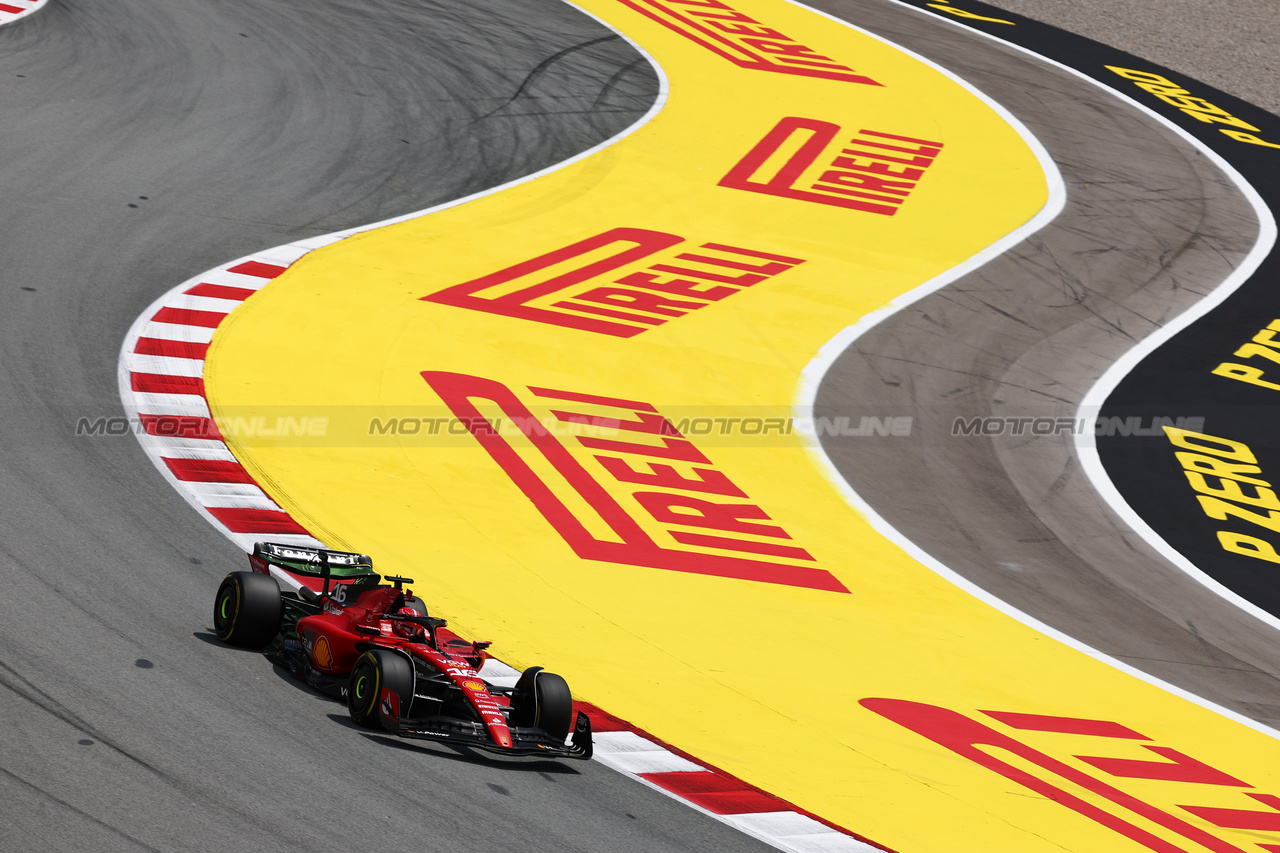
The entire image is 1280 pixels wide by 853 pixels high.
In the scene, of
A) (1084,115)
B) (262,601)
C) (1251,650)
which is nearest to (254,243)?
(262,601)

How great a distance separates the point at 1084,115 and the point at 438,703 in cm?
2097

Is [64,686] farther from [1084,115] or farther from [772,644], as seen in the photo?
[1084,115]

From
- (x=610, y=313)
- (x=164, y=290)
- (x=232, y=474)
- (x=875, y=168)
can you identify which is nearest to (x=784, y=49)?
(x=875, y=168)

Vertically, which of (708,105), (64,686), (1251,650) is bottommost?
(1251,650)

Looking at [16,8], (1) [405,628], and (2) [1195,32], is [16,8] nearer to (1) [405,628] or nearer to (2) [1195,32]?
(1) [405,628]

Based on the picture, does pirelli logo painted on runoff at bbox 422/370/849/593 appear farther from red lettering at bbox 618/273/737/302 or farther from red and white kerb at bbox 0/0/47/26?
red and white kerb at bbox 0/0/47/26

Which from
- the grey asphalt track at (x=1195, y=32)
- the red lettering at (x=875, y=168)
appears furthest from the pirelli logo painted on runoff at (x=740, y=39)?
the grey asphalt track at (x=1195, y=32)

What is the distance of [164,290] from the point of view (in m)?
13.8

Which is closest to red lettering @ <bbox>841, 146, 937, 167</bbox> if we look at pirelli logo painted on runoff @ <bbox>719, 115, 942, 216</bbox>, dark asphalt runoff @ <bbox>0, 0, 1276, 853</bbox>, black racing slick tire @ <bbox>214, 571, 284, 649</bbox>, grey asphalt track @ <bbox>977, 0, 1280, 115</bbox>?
pirelli logo painted on runoff @ <bbox>719, 115, 942, 216</bbox>

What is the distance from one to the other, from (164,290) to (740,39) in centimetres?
1536

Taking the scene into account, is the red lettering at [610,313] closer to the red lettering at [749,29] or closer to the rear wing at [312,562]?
the rear wing at [312,562]

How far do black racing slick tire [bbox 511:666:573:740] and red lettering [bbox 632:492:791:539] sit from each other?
3986mm

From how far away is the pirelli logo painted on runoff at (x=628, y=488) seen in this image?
11.2m

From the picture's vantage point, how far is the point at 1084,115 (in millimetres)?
25031
